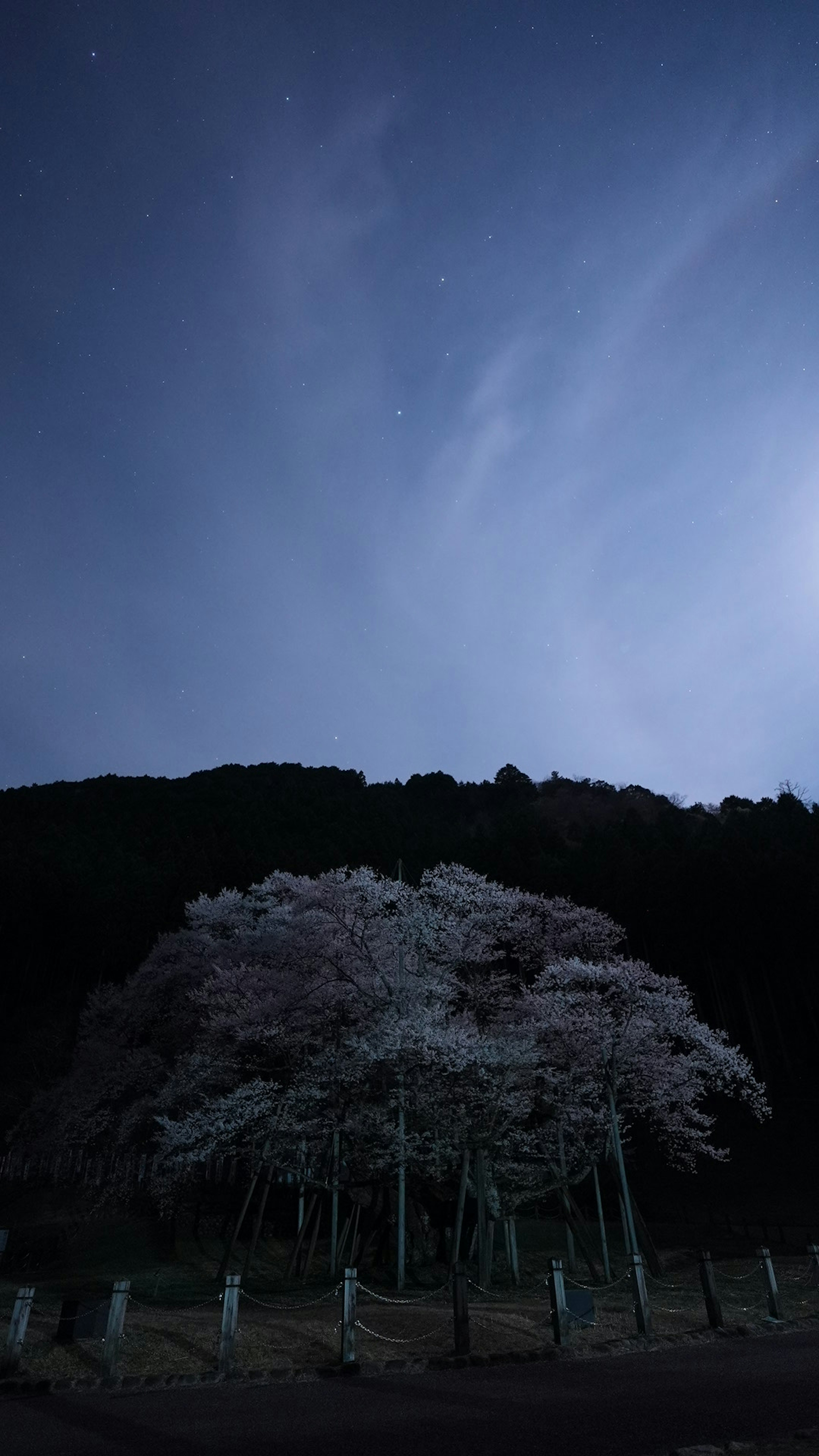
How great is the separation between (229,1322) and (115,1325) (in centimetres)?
129

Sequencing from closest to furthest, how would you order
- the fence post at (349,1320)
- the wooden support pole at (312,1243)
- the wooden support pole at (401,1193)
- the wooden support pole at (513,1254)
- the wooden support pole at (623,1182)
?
the fence post at (349,1320), the wooden support pole at (401,1193), the wooden support pole at (513,1254), the wooden support pole at (623,1182), the wooden support pole at (312,1243)

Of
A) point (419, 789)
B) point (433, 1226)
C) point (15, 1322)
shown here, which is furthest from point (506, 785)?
point (15, 1322)

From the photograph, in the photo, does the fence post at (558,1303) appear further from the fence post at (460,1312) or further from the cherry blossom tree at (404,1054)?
the cherry blossom tree at (404,1054)

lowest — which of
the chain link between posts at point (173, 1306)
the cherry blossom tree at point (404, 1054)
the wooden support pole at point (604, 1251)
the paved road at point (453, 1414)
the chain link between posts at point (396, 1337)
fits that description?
the paved road at point (453, 1414)

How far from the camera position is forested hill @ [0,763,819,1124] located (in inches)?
1711

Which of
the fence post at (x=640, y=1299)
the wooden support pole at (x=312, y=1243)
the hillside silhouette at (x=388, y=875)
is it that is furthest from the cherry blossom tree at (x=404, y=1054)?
the hillside silhouette at (x=388, y=875)

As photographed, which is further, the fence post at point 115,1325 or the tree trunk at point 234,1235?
the tree trunk at point 234,1235

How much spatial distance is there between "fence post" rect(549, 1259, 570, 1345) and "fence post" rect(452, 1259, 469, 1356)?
1251 millimetres

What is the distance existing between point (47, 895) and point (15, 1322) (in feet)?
164

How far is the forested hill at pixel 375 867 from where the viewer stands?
1711 inches

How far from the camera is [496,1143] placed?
1941cm

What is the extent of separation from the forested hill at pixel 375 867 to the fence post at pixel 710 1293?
108 ft

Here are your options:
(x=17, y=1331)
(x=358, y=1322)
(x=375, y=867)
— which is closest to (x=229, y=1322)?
(x=358, y=1322)

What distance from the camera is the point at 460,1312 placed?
989 centimetres
